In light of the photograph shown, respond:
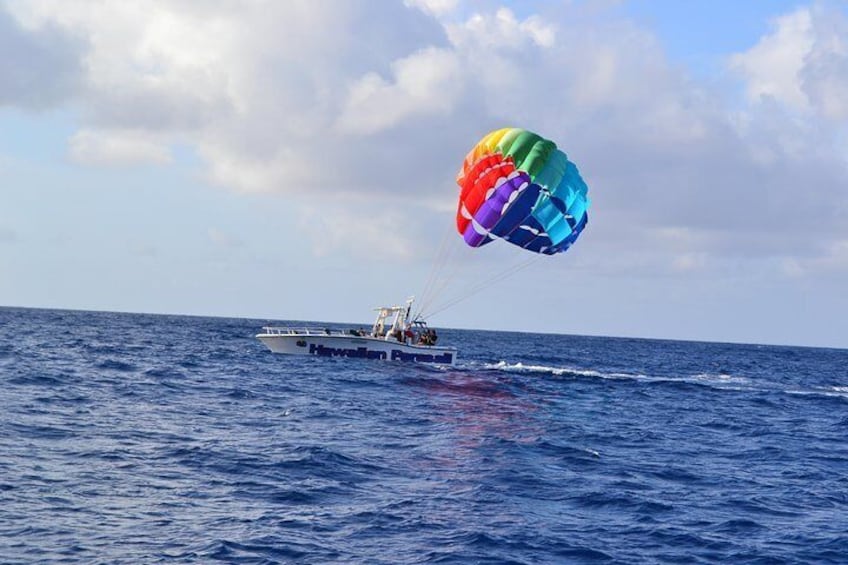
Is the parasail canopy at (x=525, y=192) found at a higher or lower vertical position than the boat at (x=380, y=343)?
higher

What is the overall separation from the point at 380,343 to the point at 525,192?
15.9 meters

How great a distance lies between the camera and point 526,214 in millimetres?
45281

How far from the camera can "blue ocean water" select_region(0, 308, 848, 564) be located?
1762 cm

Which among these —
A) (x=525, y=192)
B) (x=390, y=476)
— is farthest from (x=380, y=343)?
(x=390, y=476)

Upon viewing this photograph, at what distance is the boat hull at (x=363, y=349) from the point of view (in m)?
57.0

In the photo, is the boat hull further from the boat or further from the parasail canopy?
the parasail canopy

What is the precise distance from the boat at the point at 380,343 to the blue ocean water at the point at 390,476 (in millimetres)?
11215

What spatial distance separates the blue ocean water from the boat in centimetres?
1121

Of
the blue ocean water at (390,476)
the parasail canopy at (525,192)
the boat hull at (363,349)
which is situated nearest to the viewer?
the blue ocean water at (390,476)

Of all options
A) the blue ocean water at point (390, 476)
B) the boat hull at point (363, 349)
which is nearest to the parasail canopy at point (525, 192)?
the blue ocean water at point (390, 476)

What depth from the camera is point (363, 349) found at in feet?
188

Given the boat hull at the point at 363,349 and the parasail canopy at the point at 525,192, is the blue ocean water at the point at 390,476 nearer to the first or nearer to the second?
the parasail canopy at the point at 525,192

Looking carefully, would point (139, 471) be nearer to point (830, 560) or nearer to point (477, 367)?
point (830, 560)

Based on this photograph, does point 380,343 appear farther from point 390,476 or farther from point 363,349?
point 390,476
